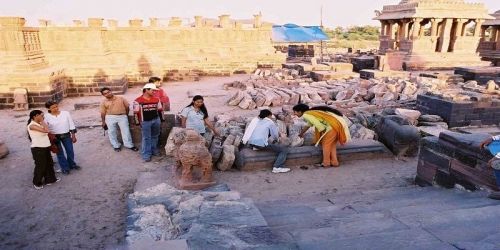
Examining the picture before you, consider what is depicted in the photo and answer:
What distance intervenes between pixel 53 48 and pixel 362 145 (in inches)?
492

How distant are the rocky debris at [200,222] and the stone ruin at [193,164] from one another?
124 centimetres

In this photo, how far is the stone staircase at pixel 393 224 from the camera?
7.00 feet

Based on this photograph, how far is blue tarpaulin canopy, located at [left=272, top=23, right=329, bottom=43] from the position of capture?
24578 mm

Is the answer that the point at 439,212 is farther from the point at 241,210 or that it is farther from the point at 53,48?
the point at 53,48

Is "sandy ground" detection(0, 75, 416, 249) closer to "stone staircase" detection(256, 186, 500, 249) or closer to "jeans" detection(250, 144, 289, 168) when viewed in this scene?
"jeans" detection(250, 144, 289, 168)

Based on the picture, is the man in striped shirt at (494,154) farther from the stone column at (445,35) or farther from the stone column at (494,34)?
the stone column at (494,34)

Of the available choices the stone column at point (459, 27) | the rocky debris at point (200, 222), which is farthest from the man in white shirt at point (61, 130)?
the stone column at point (459, 27)

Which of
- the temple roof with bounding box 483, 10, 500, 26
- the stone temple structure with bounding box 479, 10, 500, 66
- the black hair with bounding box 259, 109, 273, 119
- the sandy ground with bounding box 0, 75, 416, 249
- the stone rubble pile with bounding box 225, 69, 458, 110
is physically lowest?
the sandy ground with bounding box 0, 75, 416, 249

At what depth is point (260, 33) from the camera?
1864 cm

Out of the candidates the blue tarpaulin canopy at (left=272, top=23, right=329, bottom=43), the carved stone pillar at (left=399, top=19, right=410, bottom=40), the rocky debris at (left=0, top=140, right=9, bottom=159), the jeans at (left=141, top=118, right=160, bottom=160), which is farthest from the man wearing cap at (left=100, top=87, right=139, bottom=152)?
the carved stone pillar at (left=399, top=19, right=410, bottom=40)

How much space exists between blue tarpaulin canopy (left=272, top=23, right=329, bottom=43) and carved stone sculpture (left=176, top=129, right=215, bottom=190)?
2068 cm

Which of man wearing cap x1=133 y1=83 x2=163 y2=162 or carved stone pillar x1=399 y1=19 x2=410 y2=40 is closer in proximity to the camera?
man wearing cap x1=133 y1=83 x2=163 y2=162

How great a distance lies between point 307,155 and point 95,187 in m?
3.40

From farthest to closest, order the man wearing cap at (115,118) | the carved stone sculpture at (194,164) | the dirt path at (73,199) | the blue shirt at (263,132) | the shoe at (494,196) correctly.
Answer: the man wearing cap at (115,118), the blue shirt at (263,132), the carved stone sculpture at (194,164), the dirt path at (73,199), the shoe at (494,196)
